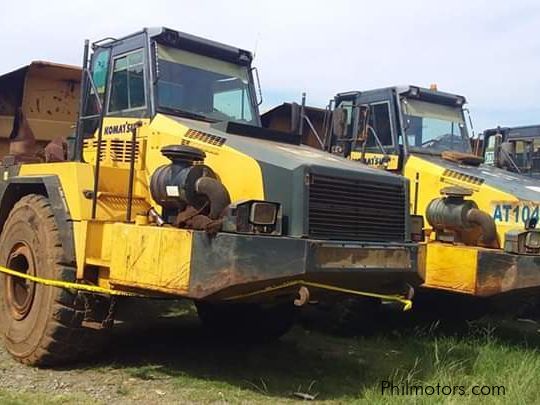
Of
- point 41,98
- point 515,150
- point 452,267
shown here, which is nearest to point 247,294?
point 452,267

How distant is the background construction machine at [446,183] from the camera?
645 cm

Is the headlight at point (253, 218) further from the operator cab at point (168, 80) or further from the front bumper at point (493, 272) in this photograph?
the front bumper at point (493, 272)

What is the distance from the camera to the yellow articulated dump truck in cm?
463

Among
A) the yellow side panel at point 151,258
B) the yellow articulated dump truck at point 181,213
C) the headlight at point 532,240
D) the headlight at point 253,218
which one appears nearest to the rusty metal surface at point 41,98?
the yellow articulated dump truck at point 181,213

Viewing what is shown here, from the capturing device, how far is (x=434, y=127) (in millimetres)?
8562

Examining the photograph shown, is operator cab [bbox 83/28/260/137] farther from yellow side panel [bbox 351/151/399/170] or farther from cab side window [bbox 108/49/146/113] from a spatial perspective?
yellow side panel [bbox 351/151/399/170]

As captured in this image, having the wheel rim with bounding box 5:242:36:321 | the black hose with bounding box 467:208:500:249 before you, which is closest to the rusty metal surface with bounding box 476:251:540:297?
the black hose with bounding box 467:208:500:249

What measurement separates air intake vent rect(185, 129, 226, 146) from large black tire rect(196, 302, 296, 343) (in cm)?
183

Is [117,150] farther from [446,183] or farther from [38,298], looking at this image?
[446,183]

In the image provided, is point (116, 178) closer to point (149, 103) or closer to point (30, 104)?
point (149, 103)

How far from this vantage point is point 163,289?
4723 mm

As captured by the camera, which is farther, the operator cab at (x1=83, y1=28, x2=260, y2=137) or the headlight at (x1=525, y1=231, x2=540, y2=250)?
the headlight at (x1=525, y1=231, x2=540, y2=250)

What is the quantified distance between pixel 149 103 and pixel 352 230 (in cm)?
205

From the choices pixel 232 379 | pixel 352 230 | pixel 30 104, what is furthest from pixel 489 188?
pixel 30 104
